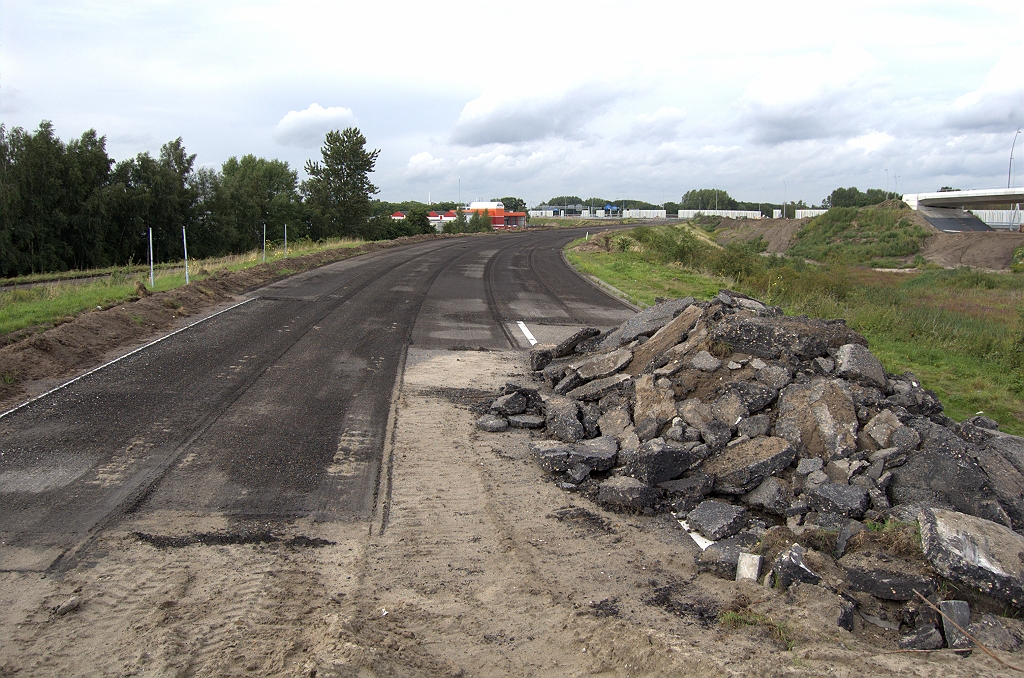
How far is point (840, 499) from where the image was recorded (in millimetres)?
5711

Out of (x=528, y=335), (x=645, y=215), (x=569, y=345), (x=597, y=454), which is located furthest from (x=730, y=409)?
(x=645, y=215)

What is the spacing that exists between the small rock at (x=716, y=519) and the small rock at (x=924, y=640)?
1.62 metres

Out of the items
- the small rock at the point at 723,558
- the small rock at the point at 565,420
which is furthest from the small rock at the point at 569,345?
the small rock at the point at 723,558

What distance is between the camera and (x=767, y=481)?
6.23 meters

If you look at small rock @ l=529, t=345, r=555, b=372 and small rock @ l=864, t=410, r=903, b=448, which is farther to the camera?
small rock @ l=529, t=345, r=555, b=372

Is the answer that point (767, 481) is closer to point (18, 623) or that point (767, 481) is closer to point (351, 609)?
point (351, 609)

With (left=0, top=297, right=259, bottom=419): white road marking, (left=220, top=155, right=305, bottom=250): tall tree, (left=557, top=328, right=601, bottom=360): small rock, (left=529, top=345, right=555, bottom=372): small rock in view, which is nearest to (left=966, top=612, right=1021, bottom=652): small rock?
(left=529, top=345, right=555, bottom=372): small rock

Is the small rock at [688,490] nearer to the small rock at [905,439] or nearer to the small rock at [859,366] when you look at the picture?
the small rock at [905,439]

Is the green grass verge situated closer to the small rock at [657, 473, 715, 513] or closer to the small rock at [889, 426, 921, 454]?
the small rock at [889, 426, 921, 454]

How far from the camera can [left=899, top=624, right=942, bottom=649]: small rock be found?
396cm

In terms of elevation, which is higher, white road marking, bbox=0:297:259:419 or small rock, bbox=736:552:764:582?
white road marking, bbox=0:297:259:419

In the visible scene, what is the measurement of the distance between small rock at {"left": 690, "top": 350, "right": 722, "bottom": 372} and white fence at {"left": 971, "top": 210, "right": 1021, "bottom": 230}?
90557 millimetres

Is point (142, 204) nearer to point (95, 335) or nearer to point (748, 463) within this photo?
point (95, 335)

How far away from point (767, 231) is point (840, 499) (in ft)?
293
